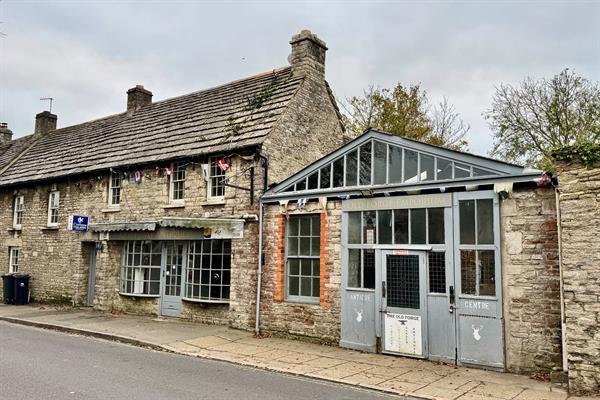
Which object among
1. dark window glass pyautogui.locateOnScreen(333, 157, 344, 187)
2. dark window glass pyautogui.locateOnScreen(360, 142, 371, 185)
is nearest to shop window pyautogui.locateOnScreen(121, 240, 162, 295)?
dark window glass pyautogui.locateOnScreen(333, 157, 344, 187)

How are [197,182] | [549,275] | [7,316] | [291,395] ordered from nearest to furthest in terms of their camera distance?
[291,395]
[549,275]
[197,182]
[7,316]

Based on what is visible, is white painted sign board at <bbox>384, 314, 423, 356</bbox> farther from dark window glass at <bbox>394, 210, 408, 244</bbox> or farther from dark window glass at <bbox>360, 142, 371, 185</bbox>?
dark window glass at <bbox>360, 142, 371, 185</bbox>

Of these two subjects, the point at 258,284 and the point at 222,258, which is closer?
the point at 258,284

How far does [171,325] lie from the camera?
539 inches

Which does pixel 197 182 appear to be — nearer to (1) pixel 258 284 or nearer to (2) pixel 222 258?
(2) pixel 222 258

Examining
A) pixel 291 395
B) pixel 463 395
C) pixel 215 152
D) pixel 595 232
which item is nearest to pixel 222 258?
pixel 215 152

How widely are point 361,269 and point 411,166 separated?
101 inches

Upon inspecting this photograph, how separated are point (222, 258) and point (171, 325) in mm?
2395

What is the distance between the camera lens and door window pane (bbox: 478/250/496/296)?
9.02 m

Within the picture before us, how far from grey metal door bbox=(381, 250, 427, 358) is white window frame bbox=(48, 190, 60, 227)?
1481 cm

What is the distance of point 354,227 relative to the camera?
1104 centimetres

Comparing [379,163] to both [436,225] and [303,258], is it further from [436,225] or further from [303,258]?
[303,258]

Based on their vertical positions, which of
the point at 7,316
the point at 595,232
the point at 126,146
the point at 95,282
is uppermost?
the point at 126,146

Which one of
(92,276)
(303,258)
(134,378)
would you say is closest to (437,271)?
(303,258)
